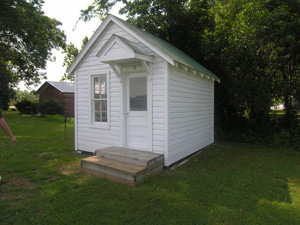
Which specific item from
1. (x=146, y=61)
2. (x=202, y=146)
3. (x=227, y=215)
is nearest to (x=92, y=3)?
(x=146, y=61)

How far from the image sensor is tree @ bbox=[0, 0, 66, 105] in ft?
45.3

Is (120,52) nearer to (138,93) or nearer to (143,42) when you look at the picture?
(143,42)

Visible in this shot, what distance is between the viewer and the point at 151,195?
378 cm

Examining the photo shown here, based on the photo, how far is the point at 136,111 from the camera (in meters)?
5.70

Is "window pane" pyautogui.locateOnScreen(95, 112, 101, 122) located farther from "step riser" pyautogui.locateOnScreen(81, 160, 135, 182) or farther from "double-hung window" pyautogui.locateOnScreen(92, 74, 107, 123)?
"step riser" pyautogui.locateOnScreen(81, 160, 135, 182)

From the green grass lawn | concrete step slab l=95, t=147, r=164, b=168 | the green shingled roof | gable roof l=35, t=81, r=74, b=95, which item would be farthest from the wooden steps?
gable roof l=35, t=81, r=74, b=95

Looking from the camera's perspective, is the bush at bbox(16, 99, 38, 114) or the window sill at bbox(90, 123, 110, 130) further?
the bush at bbox(16, 99, 38, 114)

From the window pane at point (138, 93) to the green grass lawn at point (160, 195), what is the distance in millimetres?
1896

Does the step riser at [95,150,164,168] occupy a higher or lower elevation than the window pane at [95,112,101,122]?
lower

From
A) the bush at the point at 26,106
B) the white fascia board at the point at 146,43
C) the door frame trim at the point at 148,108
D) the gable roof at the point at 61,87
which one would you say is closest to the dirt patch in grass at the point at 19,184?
the door frame trim at the point at 148,108

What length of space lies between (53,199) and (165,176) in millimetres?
2371

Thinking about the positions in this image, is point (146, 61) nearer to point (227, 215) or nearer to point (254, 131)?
point (227, 215)

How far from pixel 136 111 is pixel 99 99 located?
4.89 ft

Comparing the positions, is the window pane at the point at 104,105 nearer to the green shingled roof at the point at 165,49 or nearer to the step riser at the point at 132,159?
the step riser at the point at 132,159
